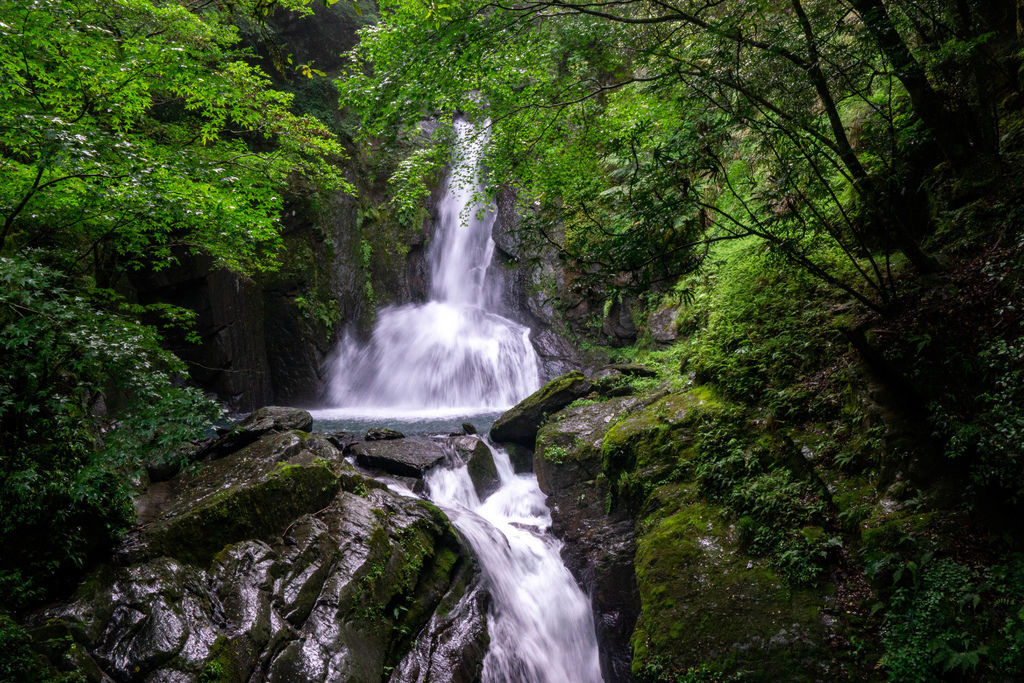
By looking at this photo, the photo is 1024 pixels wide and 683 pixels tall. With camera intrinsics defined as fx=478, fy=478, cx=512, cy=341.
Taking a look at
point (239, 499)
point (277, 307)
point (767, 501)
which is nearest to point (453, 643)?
point (239, 499)

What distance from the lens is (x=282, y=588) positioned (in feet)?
14.4

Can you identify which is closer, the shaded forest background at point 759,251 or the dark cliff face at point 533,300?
the shaded forest background at point 759,251

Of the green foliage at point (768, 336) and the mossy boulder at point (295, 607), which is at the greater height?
the green foliage at point (768, 336)

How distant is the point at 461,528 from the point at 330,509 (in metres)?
1.91

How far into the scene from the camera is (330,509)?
5.28m

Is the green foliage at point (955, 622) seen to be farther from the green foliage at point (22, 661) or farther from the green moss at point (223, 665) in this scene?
the green foliage at point (22, 661)

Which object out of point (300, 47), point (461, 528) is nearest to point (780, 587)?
point (461, 528)

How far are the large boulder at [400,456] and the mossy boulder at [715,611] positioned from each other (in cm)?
452

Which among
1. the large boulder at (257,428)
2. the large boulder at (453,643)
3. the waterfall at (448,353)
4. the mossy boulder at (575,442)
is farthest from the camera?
the waterfall at (448,353)

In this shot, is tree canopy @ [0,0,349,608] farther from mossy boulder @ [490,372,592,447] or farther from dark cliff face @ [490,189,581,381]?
dark cliff face @ [490,189,581,381]

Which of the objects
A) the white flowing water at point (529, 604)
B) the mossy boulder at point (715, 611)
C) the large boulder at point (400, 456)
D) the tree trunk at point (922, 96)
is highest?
the tree trunk at point (922, 96)

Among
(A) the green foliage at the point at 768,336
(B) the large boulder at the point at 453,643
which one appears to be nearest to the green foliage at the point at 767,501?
(A) the green foliage at the point at 768,336

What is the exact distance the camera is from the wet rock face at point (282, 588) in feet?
12.0

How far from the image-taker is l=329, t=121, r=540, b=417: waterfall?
50.7 ft
